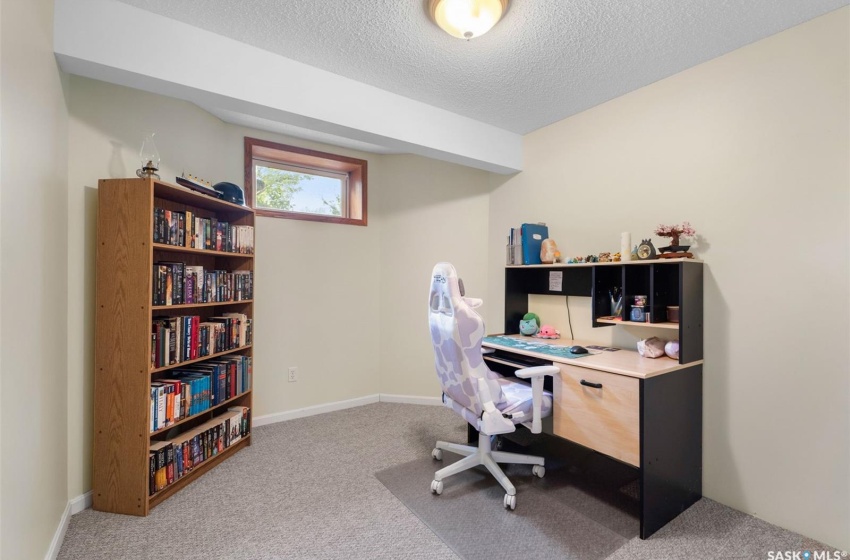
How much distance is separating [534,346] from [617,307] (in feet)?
1.82

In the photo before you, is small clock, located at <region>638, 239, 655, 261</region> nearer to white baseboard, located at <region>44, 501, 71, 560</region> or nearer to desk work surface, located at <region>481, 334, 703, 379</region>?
desk work surface, located at <region>481, 334, 703, 379</region>

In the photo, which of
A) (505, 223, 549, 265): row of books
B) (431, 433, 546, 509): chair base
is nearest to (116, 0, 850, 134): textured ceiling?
(505, 223, 549, 265): row of books

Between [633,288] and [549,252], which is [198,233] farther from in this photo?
[633,288]

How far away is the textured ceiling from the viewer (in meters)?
1.65

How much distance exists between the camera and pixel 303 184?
3373 millimetres

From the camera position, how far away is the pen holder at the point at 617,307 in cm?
218

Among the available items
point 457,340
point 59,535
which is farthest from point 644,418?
point 59,535

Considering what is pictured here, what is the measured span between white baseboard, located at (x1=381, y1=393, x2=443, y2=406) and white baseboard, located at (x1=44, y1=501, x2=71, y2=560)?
2235mm

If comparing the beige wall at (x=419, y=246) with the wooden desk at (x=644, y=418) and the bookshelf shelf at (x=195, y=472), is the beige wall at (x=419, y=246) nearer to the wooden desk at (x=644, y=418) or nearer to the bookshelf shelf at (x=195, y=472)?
the bookshelf shelf at (x=195, y=472)

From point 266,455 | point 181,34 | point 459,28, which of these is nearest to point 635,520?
point 266,455

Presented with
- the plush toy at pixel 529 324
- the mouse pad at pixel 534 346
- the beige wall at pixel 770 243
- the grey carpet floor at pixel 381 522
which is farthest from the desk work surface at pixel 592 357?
the grey carpet floor at pixel 381 522

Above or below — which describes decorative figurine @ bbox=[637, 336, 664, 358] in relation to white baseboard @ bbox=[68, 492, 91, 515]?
above

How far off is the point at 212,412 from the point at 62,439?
88 centimetres

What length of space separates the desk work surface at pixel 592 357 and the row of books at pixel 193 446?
1767mm
